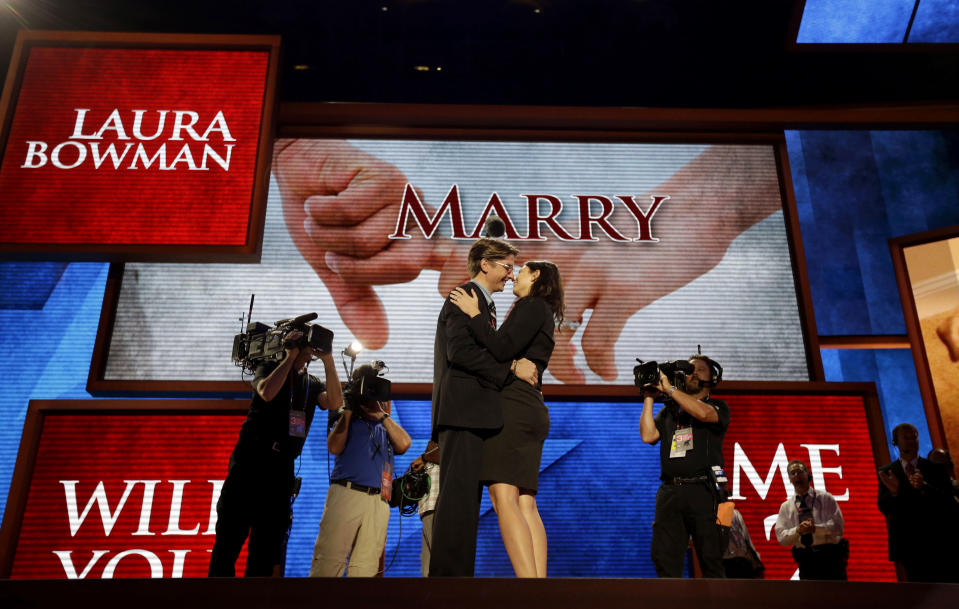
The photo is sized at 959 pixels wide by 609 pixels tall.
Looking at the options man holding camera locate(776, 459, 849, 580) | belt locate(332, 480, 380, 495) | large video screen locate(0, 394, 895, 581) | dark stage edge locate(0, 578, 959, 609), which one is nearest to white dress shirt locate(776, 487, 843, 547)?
man holding camera locate(776, 459, 849, 580)

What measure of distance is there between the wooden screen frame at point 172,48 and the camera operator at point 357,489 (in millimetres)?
1619

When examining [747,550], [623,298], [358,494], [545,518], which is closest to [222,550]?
[358,494]

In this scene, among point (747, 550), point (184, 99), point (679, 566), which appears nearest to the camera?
point (679, 566)

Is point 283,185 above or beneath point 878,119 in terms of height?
beneath

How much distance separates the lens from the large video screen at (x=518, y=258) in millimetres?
5965

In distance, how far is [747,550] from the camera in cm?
501

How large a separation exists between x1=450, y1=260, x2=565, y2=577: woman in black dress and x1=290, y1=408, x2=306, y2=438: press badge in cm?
123

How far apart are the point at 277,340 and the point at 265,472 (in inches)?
30.5

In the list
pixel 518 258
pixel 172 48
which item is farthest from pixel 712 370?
pixel 172 48

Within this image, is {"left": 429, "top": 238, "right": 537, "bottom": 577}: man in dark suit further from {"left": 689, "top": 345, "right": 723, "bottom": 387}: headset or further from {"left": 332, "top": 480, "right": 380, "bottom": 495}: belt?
{"left": 689, "top": 345, "right": 723, "bottom": 387}: headset

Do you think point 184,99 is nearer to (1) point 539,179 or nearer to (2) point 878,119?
(1) point 539,179

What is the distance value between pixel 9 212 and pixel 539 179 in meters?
4.09

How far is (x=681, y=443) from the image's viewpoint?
13.5ft

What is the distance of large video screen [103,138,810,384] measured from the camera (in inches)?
235
